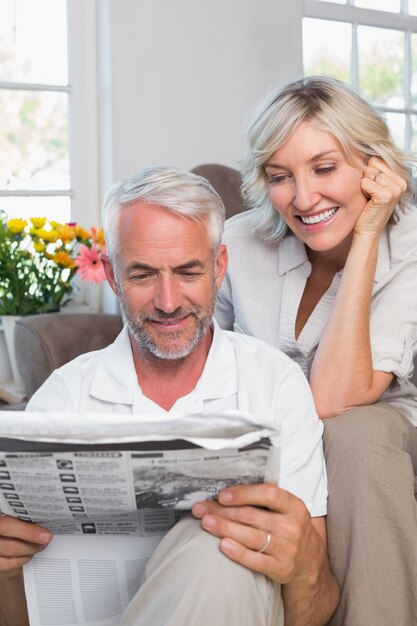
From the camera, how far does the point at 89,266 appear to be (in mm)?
2797

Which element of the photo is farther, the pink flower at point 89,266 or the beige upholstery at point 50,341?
the pink flower at point 89,266

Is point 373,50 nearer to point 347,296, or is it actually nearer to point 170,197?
point 347,296

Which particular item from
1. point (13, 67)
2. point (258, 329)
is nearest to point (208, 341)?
point (258, 329)

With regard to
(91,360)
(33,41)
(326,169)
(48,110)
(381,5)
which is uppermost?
(381,5)

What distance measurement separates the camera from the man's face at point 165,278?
150cm

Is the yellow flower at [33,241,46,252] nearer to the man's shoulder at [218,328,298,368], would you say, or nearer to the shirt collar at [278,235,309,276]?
the shirt collar at [278,235,309,276]

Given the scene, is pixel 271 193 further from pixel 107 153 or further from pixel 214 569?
pixel 107 153

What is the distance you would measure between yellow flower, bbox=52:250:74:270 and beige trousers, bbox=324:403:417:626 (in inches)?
58.1

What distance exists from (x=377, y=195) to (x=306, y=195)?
141mm

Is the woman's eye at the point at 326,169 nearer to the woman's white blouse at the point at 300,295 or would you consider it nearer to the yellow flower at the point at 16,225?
the woman's white blouse at the point at 300,295

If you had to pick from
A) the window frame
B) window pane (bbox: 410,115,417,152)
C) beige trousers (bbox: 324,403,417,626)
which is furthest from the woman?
window pane (bbox: 410,115,417,152)

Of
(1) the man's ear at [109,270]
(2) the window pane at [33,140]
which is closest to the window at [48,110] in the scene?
(2) the window pane at [33,140]

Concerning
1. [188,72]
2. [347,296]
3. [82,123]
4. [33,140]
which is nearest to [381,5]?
[188,72]

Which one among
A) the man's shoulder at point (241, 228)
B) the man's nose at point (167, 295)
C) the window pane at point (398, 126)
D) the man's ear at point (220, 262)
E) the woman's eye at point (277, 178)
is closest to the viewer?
the man's nose at point (167, 295)
